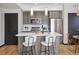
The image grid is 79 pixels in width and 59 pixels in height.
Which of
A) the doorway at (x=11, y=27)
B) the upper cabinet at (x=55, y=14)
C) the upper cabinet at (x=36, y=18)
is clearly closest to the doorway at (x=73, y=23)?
the upper cabinet at (x=55, y=14)

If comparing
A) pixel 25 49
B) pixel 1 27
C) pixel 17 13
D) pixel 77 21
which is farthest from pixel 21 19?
pixel 25 49

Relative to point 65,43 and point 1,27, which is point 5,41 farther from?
point 65,43

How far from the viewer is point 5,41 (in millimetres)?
10297

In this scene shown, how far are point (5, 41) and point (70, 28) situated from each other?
13.5 ft

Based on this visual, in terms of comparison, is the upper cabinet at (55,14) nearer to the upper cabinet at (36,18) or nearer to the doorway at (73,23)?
the upper cabinet at (36,18)

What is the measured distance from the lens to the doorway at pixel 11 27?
10243mm

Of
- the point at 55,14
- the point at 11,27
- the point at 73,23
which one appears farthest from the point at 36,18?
the point at 73,23

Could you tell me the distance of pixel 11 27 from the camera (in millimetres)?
10352

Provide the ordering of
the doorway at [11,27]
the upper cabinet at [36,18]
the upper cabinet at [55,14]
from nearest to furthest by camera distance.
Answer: the doorway at [11,27], the upper cabinet at [55,14], the upper cabinet at [36,18]

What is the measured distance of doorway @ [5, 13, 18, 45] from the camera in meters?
10.2

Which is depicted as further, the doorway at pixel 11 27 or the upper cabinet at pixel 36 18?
the upper cabinet at pixel 36 18

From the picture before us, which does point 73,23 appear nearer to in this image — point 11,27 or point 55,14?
point 55,14

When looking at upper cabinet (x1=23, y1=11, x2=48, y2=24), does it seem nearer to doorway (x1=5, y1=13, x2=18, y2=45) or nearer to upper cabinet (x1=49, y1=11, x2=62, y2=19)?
upper cabinet (x1=49, y1=11, x2=62, y2=19)

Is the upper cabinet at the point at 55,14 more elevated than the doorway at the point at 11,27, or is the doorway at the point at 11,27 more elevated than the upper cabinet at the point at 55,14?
the upper cabinet at the point at 55,14
